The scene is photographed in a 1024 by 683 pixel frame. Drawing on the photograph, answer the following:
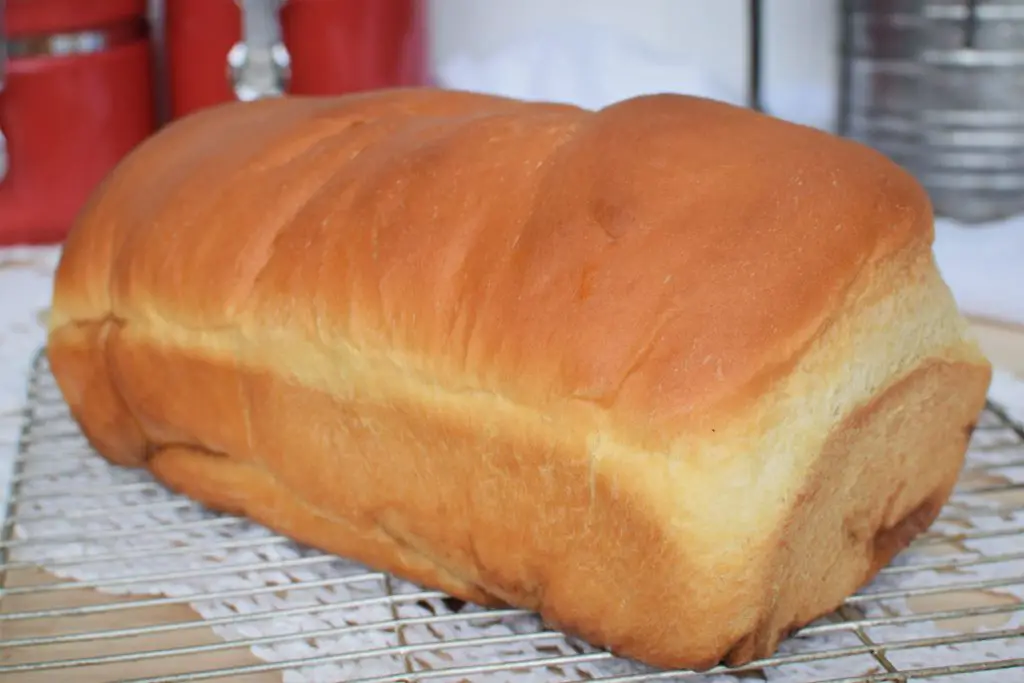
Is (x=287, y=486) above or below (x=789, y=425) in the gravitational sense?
below

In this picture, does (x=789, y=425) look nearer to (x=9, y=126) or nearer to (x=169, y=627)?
(x=169, y=627)

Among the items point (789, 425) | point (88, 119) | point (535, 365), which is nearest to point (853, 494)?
point (789, 425)

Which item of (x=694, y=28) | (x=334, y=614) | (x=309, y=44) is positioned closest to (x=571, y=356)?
(x=334, y=614)

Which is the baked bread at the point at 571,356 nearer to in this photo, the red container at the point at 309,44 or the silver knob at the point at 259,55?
the silver knob at the point at 259,55

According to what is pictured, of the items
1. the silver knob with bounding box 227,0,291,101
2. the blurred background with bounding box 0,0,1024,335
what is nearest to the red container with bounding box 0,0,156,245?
the blurred background with bounding box 0,0,1024,335

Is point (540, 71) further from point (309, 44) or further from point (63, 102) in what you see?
point (63, 102)

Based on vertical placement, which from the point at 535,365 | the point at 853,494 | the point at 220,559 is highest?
the point at 535,365

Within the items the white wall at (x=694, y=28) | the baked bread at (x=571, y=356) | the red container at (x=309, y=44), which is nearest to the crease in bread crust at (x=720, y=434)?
the baked bread at (x=571, y=356)

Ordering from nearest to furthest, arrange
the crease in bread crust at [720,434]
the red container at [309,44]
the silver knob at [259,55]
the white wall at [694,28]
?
the crease in bread crust at [720,434], the silver knob at [259,55], the red container at [309,44], the white wall at [694,28]
